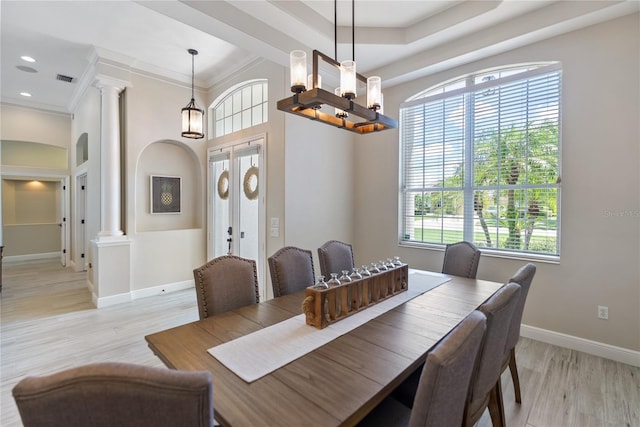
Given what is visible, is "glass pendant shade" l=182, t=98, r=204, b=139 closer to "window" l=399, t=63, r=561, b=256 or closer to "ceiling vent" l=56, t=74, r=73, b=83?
"window" l=399, t=63, r=561, b=256

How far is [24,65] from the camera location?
4504 millimetres

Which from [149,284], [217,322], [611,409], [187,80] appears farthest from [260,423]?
[187,80]

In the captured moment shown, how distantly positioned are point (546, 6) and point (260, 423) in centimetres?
394

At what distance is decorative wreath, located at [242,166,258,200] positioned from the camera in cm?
420

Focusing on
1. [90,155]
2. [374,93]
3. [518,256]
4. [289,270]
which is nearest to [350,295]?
[289,270]

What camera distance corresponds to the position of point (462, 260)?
2953 millimetres

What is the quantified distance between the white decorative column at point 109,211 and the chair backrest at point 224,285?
3.15 metres

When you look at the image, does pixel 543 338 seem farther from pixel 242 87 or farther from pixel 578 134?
pixel 242 87

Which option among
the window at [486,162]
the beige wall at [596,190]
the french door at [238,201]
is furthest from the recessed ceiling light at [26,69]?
the beige wall at [596,190]

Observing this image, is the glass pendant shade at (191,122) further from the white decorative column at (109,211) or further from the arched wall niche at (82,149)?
the arched wall niche at (82,149)

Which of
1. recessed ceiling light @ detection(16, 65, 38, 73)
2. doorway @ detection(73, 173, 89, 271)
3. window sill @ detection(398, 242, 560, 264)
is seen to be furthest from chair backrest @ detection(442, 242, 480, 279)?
doorway @ detection(73, 173, 89, 271)

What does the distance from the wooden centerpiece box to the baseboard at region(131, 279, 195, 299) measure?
3.98 m

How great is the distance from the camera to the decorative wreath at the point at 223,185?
188 inches

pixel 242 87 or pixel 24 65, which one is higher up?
pixel 24 65
